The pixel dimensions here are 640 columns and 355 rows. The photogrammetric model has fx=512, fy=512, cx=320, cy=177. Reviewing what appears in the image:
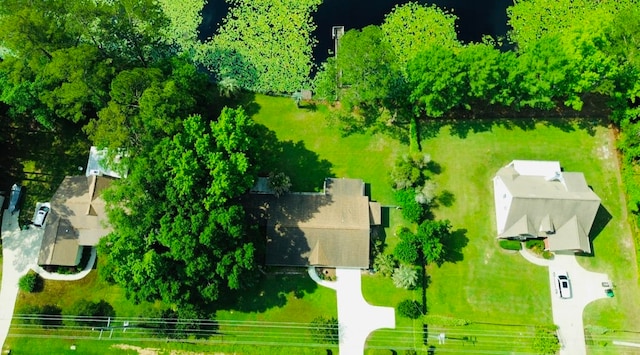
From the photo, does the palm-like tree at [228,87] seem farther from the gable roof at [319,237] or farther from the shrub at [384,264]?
the shrub at [384,264]

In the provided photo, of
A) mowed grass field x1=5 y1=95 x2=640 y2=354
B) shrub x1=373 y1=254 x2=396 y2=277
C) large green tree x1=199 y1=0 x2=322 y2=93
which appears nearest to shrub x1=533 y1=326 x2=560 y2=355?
mowed grass field x1=5 y1=95 x2=640 y2=354

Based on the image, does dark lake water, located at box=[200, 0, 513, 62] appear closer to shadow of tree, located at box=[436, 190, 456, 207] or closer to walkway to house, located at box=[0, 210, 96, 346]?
shadow of tree, located at box=[436, 190, 456, 207]

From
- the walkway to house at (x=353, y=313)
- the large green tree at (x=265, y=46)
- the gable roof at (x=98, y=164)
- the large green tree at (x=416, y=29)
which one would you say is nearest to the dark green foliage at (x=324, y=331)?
the walkway to house at (x=353, y=313)

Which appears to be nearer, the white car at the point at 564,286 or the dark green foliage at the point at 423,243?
the dark green foliage at the point at 423,243

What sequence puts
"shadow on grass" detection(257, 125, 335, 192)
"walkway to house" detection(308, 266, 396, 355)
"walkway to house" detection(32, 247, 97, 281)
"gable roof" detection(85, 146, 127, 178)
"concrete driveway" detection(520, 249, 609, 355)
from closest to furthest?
"walkway to house" detection(308, 266, 396, 355)
"concrete driveway" detection(520, 249, 609, 355)
"walkway to house" detection(32, 247, 97, 281)
"gable roof" detection(85, 146, 127, 178)
"shadow on grass" detection(257, 125, 335, 192)

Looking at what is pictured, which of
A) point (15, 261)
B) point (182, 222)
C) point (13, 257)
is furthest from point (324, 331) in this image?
point (13, 257)

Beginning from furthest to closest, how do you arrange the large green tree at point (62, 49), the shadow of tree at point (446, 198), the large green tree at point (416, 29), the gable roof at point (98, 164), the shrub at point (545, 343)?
the large green tree at point (416, 29), the shadow of tree at point (446, 198), the gable roof at point (98, 164), the large green tree at point (62, 49), the shrub at point (545, 343)

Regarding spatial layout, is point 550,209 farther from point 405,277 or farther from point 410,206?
point 405,277
